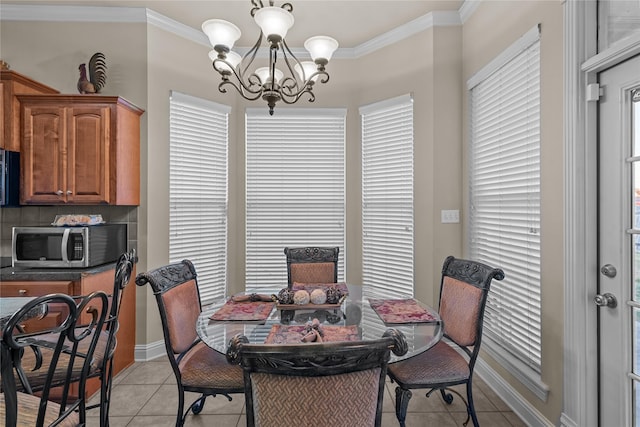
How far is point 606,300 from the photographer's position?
1725mm

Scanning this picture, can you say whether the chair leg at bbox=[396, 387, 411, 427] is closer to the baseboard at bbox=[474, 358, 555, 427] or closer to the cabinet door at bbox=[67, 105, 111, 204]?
the baseboard at bbox=[474, 358, 555, 427]

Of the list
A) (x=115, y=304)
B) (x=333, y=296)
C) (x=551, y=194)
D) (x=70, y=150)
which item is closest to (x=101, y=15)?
(x=70, y=150)

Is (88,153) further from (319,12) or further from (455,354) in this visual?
(455,354)

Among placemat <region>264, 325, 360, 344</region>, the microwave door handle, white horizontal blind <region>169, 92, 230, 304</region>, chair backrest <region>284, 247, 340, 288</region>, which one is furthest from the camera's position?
white horizontal blind <region>169, 92, 230, 304</region>

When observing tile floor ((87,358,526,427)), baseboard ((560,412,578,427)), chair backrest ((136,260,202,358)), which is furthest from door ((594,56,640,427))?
chair backrest ((136,260,202,358))

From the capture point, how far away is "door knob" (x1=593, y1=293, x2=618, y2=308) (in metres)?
1.70

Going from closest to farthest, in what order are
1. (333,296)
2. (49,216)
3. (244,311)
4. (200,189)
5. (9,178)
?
1. (244,311)
2. (333,296)
3. (9,178)
4. (49,216)
5. (200,189)

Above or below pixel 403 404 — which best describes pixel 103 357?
above

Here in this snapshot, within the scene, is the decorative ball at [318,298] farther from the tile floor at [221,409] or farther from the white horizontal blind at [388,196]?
the white horizontal blind at [388,196]

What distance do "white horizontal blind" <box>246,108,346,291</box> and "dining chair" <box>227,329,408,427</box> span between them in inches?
111

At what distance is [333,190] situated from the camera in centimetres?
390

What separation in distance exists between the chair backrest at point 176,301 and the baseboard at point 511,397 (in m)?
2.16

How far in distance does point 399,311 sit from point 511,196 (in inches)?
48.2

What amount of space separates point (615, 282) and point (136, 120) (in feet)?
11.9
